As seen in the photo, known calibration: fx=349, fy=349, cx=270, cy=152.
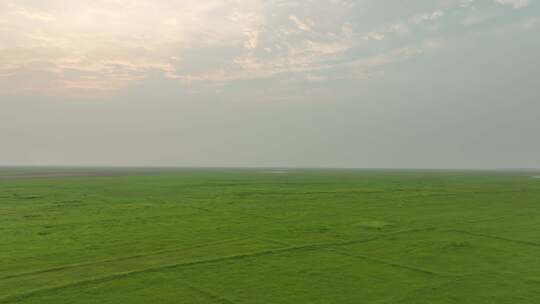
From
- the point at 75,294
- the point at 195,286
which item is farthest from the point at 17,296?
the point at 195,286

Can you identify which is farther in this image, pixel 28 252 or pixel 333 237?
pixel 333 237

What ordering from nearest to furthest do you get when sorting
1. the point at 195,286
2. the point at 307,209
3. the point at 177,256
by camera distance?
the point at 195,286, the point at 177,256, the point at 307,209

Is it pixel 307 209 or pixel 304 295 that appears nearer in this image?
pixel 304 295

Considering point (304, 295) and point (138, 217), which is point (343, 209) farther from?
point (304, 295)

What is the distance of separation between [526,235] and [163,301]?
18.2m

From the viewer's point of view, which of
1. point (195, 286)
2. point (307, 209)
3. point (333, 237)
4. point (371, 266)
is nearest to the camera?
point (195, 286)

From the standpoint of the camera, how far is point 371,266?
40.6 ft

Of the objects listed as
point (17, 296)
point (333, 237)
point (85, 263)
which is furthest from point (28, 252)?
point (333, 237)

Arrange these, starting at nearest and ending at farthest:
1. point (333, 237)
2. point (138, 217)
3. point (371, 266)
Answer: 1. point (371, 266)
2. point (333, 237)
3. point (138, 217)

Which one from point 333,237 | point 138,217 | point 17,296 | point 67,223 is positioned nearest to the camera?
point 17,296

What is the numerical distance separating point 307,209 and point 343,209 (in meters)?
2.97

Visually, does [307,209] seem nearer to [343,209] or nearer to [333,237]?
[343,209]

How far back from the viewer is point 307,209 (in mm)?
28594

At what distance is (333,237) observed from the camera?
17.5m
